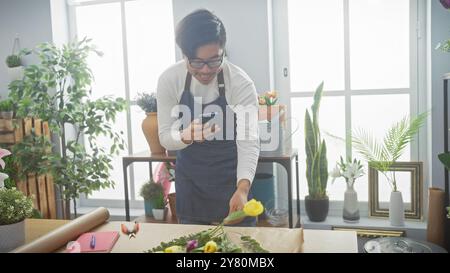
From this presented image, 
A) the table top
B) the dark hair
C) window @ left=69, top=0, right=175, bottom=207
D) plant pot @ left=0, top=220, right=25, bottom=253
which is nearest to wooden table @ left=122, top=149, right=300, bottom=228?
the table top

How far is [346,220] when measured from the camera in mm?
2988

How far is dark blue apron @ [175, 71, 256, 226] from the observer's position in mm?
1993

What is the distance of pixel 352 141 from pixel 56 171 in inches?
85.0

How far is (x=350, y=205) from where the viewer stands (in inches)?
116

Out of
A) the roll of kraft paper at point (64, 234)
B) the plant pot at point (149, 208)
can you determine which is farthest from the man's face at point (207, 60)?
the plant pot at point (149, 208)

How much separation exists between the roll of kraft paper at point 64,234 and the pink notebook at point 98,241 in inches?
1.1

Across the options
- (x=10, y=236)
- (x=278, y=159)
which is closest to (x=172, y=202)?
(x=278, y=159)

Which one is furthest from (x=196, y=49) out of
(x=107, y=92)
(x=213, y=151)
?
(x=107, y=92)

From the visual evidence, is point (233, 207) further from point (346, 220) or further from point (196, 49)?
point (346, 220)

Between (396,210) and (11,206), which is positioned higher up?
(11,206)

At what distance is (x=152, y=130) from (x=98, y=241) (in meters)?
1.75

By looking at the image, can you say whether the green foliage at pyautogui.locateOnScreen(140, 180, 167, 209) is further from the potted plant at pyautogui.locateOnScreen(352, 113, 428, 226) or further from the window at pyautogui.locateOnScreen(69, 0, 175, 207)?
the potted plant at pyautogui.locateOnScreen(352, 113, 428, 226)

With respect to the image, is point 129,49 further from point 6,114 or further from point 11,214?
point 11,214

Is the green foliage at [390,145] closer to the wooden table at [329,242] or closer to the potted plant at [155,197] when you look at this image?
the potted plant at [155,197]
